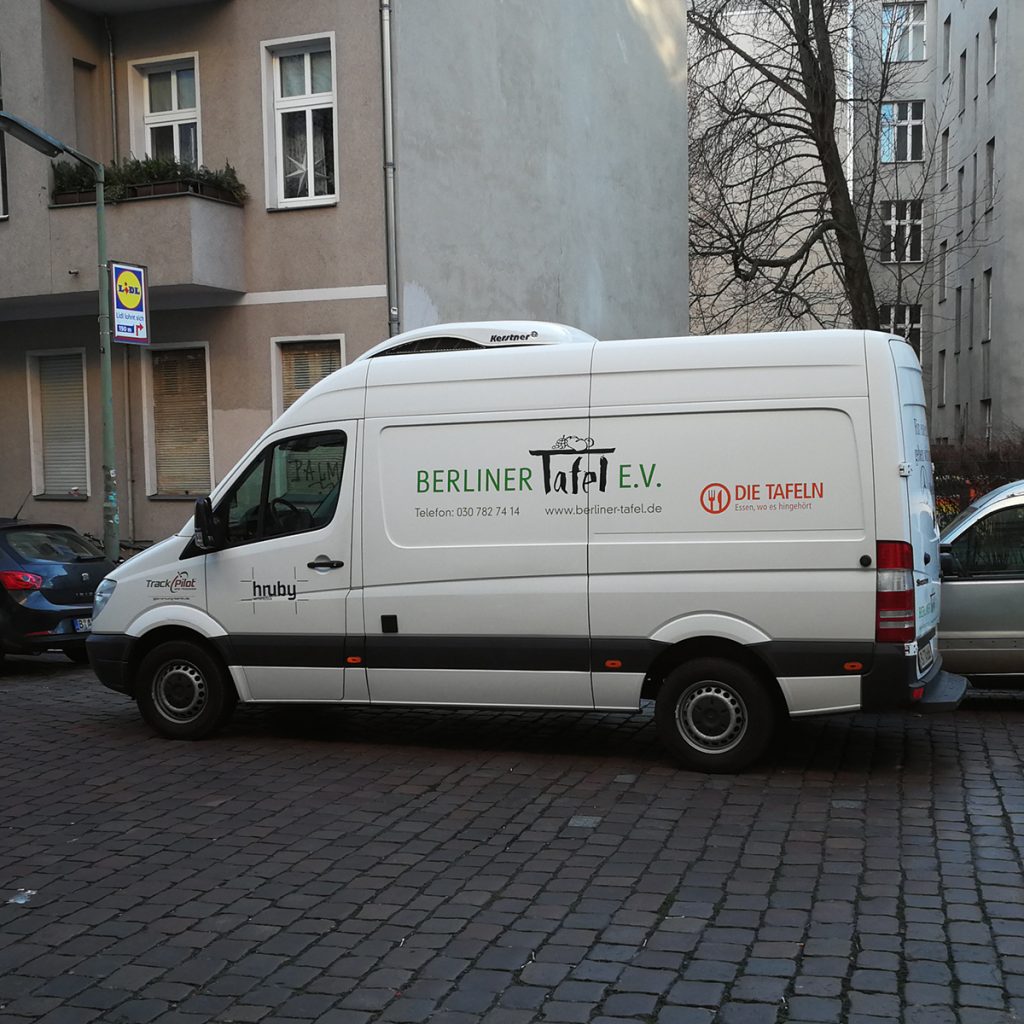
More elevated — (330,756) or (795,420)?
(795,420)

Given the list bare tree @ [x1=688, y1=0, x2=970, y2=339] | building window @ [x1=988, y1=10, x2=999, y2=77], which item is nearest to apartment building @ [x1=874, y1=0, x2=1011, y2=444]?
building window @ [x1=988, y1=10, x2=999, y2=77]

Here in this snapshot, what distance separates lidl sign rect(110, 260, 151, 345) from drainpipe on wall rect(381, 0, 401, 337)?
3.26 meters

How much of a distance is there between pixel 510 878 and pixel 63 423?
16120mm

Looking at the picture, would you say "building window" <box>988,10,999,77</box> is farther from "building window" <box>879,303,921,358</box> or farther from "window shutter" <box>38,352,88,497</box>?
"window shutter" <box>38,352,88,497</box>

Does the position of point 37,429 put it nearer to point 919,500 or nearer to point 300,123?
point 300,123

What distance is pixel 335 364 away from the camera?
60.8ft

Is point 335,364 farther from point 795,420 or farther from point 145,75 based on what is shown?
point 795,420

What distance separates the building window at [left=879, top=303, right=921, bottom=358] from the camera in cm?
3328

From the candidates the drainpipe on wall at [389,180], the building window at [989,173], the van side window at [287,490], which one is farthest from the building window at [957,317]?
the van side window at [287,490]

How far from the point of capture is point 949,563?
9.94 metres

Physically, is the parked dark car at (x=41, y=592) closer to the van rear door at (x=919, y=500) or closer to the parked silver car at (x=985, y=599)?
the parked silver car at (x=985, y=599)

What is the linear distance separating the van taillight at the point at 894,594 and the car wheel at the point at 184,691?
420 centimetres

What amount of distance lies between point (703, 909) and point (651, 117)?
84.1 feet

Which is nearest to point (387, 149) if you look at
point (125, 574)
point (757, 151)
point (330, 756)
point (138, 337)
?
point (138, 337)
